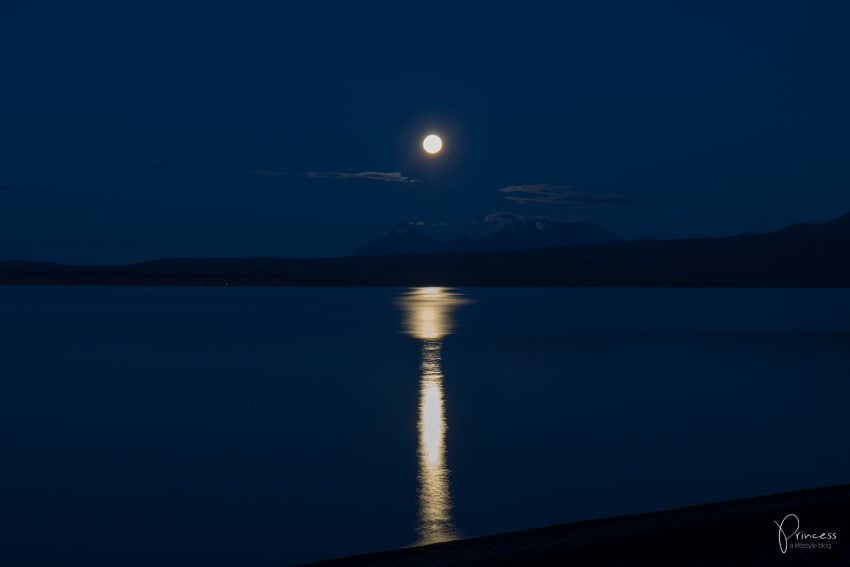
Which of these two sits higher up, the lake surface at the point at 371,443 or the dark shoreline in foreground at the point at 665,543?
the dark shoreline in foreground at the point at 665,543

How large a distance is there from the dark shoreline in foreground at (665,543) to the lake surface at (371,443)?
182cm

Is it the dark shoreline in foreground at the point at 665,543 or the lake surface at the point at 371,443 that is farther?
the lake surface at the point at 371,443

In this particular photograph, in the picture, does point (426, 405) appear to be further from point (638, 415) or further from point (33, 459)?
point (33, 459)

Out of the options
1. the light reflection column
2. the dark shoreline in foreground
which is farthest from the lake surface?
the dark shoreline in foreground

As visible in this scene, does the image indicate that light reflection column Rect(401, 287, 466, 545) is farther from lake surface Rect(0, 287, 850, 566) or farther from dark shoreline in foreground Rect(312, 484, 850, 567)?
dark shoreline in foreground Rect(312, 484, 850, 567)

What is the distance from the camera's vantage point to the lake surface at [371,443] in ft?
35.6

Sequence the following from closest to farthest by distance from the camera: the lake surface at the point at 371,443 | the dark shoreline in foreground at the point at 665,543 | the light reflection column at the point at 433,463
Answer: the dark shoreline in foreground at the point at 665,543
the light reflection column at the point at 433,463
the lake surface at the point at 371,443

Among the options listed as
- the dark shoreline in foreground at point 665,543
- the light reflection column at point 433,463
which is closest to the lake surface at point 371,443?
the light reflection column at point 433,463

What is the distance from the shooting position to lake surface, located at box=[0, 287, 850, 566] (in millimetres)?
10859

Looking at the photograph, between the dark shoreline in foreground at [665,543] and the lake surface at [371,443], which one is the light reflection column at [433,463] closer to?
the lake surface at [371,443]

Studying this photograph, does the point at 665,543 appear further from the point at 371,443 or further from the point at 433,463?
the point at 371,443

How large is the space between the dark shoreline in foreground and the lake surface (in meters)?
1.82

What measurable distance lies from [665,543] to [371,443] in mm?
8481

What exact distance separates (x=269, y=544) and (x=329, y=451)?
199 inches
